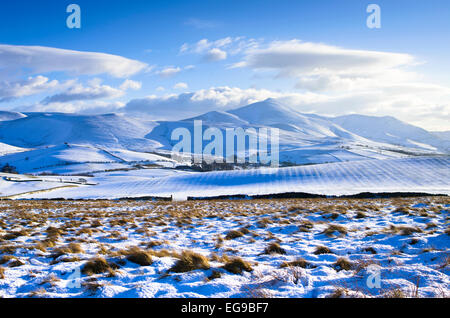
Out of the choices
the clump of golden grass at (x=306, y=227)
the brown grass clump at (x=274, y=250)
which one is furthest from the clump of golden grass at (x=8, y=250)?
the clump of golden grass at (x=306, y=227)

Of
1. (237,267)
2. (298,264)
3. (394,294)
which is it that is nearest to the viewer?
(394,294)

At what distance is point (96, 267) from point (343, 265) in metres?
5.08

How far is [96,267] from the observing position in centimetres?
582

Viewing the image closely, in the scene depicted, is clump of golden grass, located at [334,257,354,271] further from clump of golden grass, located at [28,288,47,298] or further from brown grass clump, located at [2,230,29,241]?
brown grass clump, located at [2,230,29,241]

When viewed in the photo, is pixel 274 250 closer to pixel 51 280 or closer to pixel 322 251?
pixel 322 251

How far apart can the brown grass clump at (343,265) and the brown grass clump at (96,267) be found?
4588mm

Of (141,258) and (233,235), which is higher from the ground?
(141,258)

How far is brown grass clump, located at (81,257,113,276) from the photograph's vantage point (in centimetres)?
570

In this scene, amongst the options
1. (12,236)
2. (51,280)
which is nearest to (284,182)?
(12,236)

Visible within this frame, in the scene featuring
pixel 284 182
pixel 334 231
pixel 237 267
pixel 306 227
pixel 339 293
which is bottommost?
pixel 284 182

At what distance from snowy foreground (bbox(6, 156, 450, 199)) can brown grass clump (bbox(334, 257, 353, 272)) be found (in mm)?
38436
